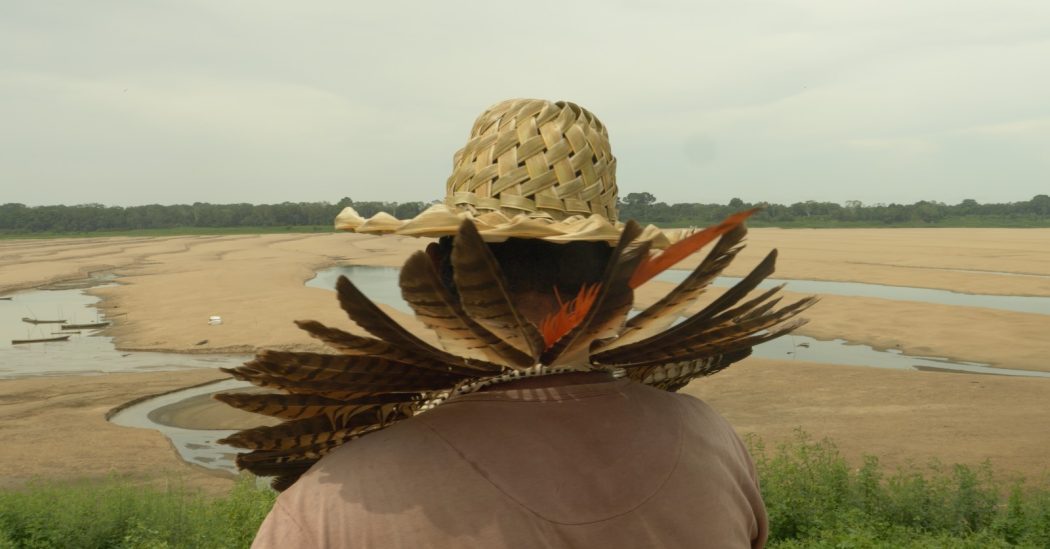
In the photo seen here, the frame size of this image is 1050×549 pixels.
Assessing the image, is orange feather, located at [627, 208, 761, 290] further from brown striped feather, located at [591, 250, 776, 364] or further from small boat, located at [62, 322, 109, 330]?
small boat, located at [62, 322, 109, 330]

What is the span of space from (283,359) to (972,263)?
37.5 m

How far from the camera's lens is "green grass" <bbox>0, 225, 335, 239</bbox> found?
76.7 meters

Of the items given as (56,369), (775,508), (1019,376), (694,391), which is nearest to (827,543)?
(775,508)

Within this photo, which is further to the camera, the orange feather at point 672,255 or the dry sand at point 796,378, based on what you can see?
the dry sand at point 796,378

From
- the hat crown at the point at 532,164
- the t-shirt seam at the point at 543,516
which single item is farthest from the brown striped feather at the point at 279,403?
the hat crown at the point at 532,164

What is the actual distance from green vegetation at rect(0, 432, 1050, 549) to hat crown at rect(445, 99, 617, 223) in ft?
16.0

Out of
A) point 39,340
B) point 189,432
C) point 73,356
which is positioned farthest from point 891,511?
point 39,340

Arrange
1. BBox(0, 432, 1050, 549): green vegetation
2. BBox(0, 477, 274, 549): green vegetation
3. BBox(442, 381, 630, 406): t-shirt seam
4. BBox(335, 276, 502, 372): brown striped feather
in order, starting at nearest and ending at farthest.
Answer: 1. BBox(335, 276, 502, 372): brown striped feather
2. BBox(442, 381, 630, 406): t-shirt seam
3. BBox(0, 432, 1050, 549): green vegetation
4. BBox(0, 477, 274, 549): green vegetation

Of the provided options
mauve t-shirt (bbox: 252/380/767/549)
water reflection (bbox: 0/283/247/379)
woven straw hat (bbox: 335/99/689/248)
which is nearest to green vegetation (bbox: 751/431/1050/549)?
mauve t-shirt (bbox: 252/380/767/549)

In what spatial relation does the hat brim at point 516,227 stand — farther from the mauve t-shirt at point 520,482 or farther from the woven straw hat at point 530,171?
the mauve t-shirt at point 520,482

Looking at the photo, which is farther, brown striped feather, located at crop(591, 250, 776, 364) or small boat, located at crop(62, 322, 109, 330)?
small boat, located at crop(62, 322, 109, 330)

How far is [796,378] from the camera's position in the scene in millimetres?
13820

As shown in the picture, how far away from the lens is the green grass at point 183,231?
76.7 metres

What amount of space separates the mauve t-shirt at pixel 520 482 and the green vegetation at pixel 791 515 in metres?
4.77
